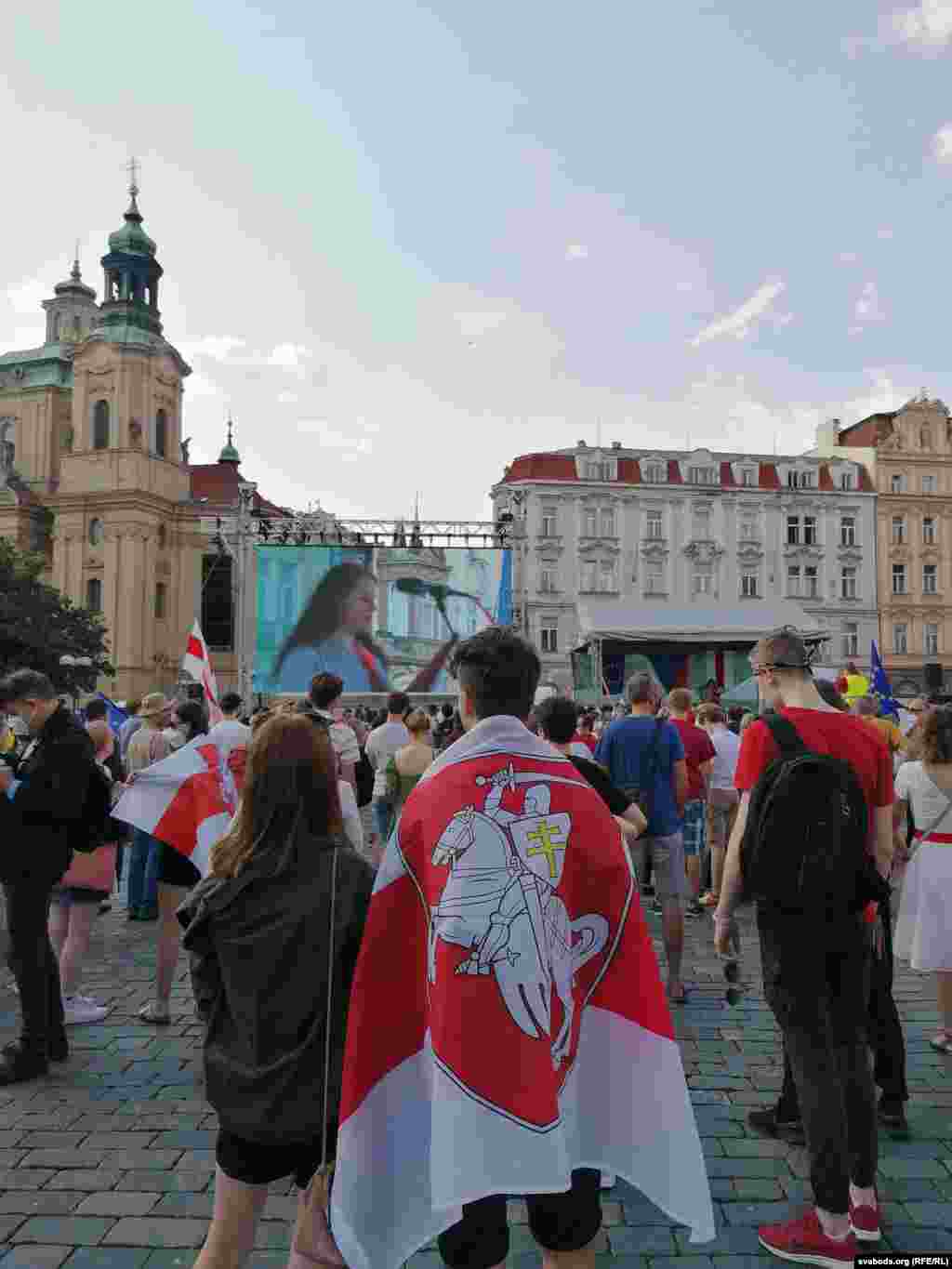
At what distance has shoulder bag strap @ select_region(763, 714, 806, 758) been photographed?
344cm

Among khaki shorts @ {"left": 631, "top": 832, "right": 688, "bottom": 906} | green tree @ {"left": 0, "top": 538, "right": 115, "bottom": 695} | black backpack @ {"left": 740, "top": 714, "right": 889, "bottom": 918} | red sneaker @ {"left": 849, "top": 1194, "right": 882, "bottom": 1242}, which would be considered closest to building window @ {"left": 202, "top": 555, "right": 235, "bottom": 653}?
green tree @ {"left": 0, "top": 538, "right": 115, "bottom": 695}

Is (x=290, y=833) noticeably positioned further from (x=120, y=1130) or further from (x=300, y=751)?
(x=120, y=1130)

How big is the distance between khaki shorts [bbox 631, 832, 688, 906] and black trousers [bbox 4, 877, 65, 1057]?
3.35 metres

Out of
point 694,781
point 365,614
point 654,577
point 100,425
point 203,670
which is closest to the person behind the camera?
point 694,781

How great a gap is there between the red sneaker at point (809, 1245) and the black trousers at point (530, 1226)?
1262 millimetres

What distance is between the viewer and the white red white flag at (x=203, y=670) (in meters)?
10.1

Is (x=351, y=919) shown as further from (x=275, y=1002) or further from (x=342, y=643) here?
(x=342, y=643)

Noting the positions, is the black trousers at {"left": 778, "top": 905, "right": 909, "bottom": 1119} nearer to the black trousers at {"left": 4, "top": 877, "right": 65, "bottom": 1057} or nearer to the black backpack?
the black backpack

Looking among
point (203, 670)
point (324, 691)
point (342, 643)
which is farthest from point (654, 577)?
point (324, 691)

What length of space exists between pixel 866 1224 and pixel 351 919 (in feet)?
7.20

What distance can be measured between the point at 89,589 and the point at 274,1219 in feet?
176

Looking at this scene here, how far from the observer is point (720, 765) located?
9250 millimetres

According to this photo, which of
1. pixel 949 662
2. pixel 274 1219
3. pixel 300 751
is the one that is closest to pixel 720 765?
pixel 274 1219

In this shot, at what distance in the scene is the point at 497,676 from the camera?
260 cm
